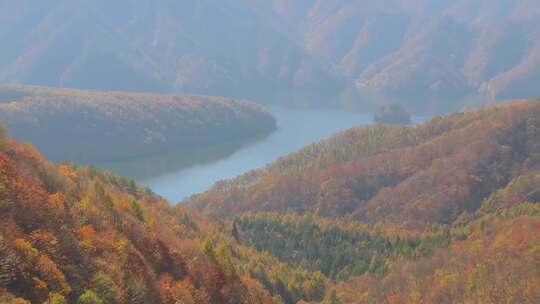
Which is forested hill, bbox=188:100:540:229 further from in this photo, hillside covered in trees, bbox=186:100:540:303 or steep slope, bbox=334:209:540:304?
steep slope, bbox=334:209:540:304

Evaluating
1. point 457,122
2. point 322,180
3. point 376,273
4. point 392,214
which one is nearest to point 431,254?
point 376,273

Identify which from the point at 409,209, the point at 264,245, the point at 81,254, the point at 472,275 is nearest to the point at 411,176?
the point at 409,209

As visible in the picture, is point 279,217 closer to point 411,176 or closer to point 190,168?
point 411,176

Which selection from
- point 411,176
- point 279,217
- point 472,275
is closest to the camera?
point 472,275

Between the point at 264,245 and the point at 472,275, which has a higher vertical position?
the point at 264,245

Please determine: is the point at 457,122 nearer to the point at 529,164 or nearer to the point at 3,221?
the point at 529,164

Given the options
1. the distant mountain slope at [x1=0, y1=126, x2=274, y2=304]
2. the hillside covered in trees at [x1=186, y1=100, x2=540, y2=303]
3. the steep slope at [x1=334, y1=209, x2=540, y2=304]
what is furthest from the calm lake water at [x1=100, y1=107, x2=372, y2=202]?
the distant mountain slope at [x1=0, y1=126, x2=274, y2=304]
